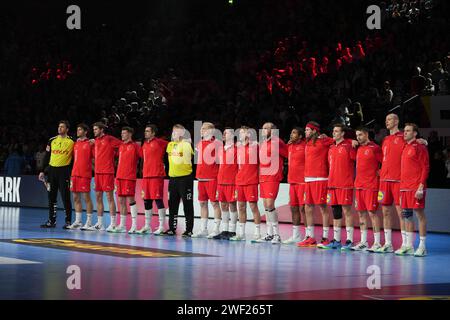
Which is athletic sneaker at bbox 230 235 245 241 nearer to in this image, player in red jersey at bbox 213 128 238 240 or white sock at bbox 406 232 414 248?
player in red jersey at bbox 213 128 238 240

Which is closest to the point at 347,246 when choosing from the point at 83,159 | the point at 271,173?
the point at 271,173

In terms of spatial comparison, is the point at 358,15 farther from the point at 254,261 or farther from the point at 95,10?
the point at 254,261

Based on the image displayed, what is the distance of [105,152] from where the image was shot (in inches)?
727

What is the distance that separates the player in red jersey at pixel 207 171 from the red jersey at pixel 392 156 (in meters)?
3.82

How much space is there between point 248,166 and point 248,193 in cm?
51

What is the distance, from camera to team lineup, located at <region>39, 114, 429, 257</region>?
14.3 m

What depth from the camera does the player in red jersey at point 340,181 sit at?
49.4 ft

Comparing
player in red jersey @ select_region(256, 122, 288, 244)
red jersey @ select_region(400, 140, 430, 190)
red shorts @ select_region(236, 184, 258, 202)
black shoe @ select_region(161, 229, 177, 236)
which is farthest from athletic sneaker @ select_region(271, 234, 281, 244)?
red jersey @ select_region(400, 140, 430, 190)

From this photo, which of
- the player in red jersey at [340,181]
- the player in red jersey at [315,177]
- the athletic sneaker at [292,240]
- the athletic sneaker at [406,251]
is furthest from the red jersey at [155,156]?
the athletic sneaker at [406,251]

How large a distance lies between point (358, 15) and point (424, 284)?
17418 mm

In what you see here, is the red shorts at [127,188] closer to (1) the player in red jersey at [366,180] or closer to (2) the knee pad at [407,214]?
(1) the player in red jersey at [366,180]

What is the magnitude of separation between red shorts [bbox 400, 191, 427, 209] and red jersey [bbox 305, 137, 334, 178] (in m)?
1.85

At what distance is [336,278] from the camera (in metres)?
10.9

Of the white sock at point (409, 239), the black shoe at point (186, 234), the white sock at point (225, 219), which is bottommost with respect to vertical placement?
the black shoe at point (186, 234)
